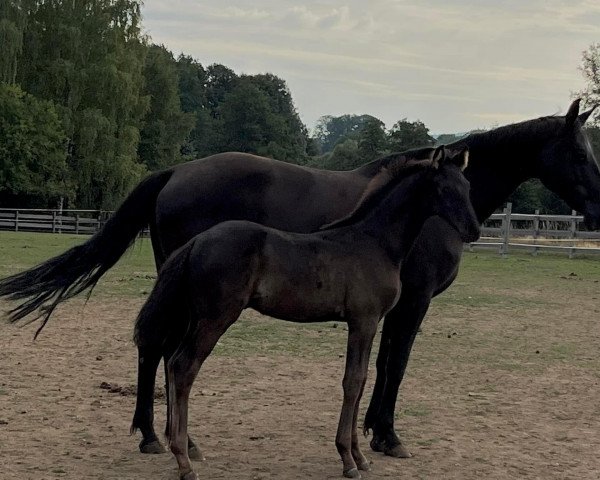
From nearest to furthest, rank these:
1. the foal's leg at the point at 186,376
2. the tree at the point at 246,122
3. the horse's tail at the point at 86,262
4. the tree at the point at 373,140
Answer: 1. the foal's leg at the point at 186,376
2. the horse's tail at the point at 86,262
3. the tree at the point at 373,140
4. the tree at the point at 246,122

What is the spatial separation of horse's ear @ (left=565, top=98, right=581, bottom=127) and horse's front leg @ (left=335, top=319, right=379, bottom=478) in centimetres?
255

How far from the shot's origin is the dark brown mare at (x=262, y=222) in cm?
573

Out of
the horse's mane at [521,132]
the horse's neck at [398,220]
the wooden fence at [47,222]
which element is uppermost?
the horse's mane at [521,132]

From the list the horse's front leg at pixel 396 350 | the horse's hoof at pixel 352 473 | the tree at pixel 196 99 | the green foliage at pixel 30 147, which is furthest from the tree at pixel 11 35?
the horse's hoof at pixel 352 473

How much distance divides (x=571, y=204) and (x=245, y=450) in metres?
3.30

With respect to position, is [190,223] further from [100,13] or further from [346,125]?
[346,125]

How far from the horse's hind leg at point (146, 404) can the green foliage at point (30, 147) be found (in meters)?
34.9

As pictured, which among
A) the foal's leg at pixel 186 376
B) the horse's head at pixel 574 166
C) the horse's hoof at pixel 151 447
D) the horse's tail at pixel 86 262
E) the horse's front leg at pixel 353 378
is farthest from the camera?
the horse's head at pixel 574 166

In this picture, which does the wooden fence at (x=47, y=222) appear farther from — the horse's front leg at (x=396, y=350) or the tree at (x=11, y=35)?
the horse's front leg at (x=396, y=350)

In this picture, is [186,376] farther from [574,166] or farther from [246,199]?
[574,166]

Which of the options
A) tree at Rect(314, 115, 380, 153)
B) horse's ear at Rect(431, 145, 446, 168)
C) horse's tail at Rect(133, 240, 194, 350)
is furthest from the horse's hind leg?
tree at Rect(314, 115, 380, 153)

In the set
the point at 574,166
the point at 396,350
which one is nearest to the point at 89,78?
the point at 574,166

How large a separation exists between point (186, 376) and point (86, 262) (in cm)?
155

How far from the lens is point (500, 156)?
6535 mm
